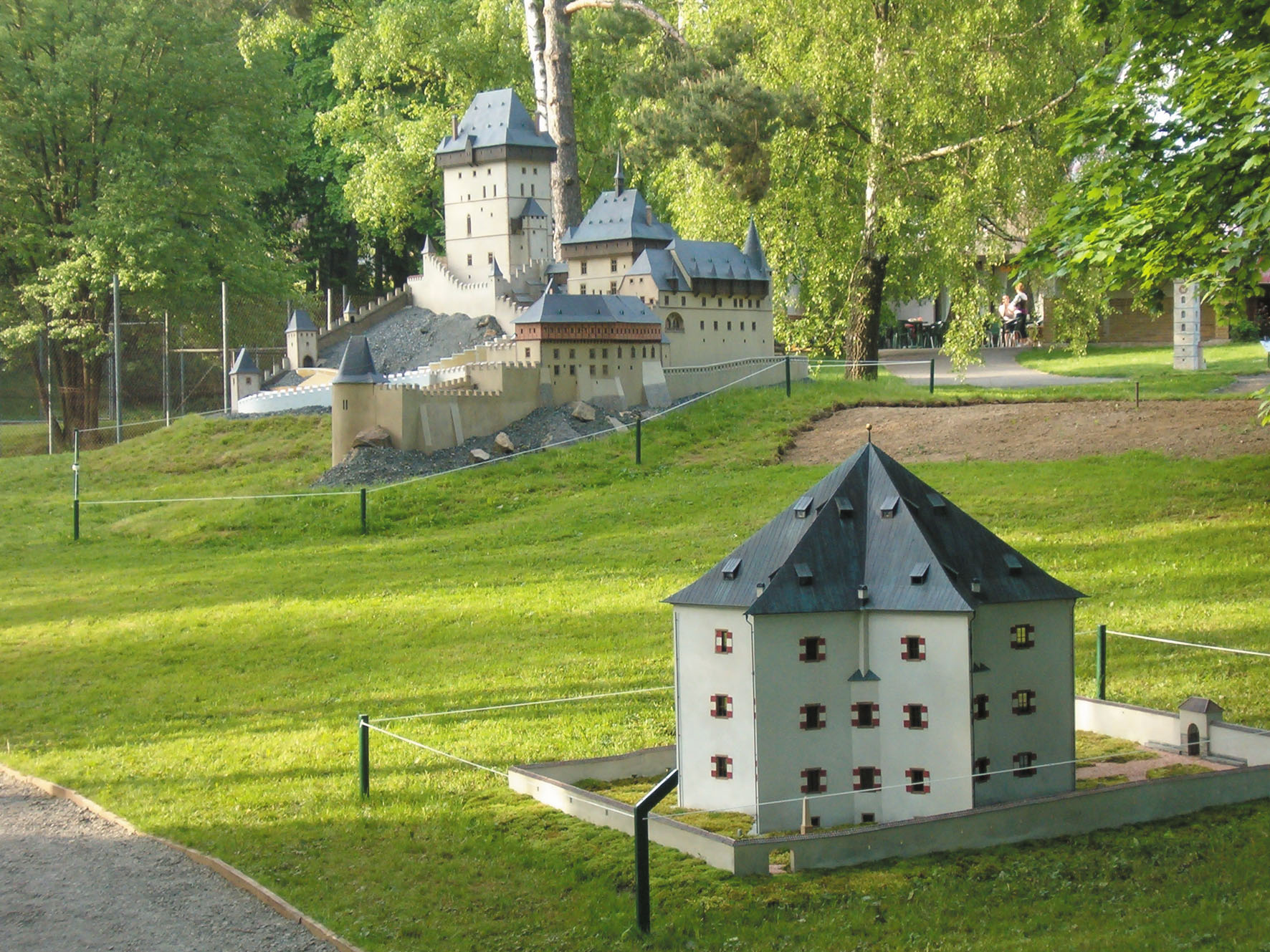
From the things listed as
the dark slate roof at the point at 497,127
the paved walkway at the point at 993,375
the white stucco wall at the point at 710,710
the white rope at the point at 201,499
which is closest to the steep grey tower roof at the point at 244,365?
the dark slate roof at the point at 497,127

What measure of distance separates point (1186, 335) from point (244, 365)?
3107 cm

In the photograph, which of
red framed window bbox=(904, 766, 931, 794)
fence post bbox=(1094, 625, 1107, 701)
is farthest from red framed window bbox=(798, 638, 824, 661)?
fence post bbox=(1094, 625, 1107, 701)

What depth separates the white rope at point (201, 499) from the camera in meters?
34.9

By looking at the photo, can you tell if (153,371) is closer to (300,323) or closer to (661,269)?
(300,323)

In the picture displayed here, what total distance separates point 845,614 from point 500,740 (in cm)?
602

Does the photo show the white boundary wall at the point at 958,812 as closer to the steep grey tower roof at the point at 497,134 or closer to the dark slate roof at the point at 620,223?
the dark slate roof at the point at 620,223

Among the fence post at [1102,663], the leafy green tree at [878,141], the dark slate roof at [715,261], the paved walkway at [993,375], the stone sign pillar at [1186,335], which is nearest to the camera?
the fence post at [1102,663]

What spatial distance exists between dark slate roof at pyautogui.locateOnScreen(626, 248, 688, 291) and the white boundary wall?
29.3m

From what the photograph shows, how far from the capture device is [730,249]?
43.8m

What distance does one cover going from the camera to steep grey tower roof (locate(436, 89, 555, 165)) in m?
51.8

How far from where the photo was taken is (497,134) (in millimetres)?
52094

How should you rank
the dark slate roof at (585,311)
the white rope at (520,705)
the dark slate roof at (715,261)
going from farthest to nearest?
the dark slate roof at (715,261) → the dark slate roof at (585,311) → the white rope at (520,705)

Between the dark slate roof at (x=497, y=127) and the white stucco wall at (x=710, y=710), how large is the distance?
135 feet

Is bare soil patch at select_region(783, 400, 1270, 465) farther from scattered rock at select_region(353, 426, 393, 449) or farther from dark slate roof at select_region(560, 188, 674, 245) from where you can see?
scattered rock at select_region(353, 426, 393, 449)
